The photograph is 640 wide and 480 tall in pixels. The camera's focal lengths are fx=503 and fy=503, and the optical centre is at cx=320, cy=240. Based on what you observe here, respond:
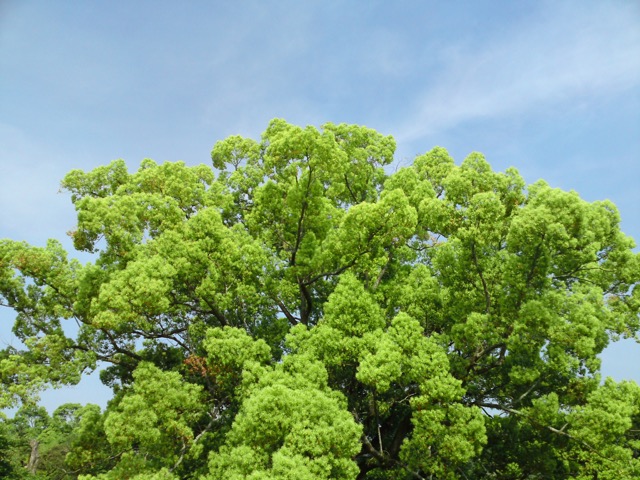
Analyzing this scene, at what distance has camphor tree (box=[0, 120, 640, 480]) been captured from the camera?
35.1 feet

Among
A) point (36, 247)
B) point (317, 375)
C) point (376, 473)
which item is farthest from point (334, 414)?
point (36, 247)

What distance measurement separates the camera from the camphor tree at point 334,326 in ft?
35.1

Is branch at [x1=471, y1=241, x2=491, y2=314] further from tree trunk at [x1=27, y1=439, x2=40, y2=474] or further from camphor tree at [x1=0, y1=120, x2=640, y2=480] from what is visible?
tree trunk at [x1=27, y1=439, x2=40, y2=474]

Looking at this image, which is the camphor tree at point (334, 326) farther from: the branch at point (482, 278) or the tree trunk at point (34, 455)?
the tree trunk at point (34, 455)

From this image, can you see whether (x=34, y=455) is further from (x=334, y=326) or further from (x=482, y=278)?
(x=482, y=278)

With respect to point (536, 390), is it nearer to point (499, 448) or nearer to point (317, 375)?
point (499, 448)

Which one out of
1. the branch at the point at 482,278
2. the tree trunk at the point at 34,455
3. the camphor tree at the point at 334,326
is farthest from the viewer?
the tree trunk at the point at 34,455

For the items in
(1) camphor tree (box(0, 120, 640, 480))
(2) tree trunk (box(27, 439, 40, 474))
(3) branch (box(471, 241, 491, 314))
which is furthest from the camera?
(2) tree trunk (box(27, 439, 40, 474))

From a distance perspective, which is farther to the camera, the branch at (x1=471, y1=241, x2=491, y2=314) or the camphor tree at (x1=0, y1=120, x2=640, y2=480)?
the branch at (x1=471, y1=241, x2=491, y2=314)

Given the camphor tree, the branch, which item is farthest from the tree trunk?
the branch

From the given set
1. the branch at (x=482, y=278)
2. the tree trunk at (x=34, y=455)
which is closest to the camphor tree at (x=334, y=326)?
the branch at (x=482, y=278)

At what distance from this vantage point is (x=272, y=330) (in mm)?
14820

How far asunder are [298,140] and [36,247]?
7.36 meters

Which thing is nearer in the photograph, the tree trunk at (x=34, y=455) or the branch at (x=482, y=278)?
the branch at (x=482, y=278)
